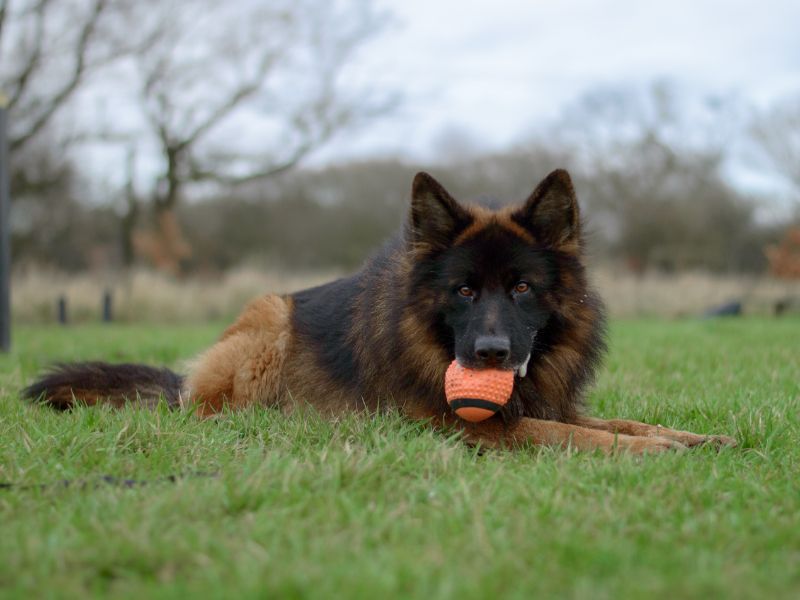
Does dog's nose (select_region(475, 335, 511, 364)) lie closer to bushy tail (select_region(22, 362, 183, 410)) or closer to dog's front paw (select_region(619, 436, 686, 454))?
dog's front paw (select_region(619, 436, 686, 454))

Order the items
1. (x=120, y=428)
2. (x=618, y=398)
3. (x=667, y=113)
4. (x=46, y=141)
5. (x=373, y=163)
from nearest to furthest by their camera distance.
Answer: (x=120, y=428)
(x=618, y=398)
(x=46, y=141)
(x=373, y=163)
(x=667, y=113)

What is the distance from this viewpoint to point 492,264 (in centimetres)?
376

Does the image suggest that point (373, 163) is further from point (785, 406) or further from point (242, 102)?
point (785, 406)

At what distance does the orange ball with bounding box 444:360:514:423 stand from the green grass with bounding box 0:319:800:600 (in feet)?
0.68

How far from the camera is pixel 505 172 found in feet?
98.6

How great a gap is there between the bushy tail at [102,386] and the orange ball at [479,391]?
2.00 m

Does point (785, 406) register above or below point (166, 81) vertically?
below

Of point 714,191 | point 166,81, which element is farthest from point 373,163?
point 714,191

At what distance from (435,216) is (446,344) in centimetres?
72

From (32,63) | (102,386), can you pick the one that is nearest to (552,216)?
(102,386)

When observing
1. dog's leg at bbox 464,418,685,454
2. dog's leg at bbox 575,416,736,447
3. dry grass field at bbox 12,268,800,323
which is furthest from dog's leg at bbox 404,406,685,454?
dry grass field at bbox 12,268,800,323

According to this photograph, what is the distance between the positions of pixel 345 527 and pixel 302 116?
80.8 ft

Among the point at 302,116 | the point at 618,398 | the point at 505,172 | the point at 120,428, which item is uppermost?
the point at 302,116

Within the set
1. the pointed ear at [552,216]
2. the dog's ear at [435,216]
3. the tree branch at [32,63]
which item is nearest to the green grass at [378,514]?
the dog's ear at [435,216]
